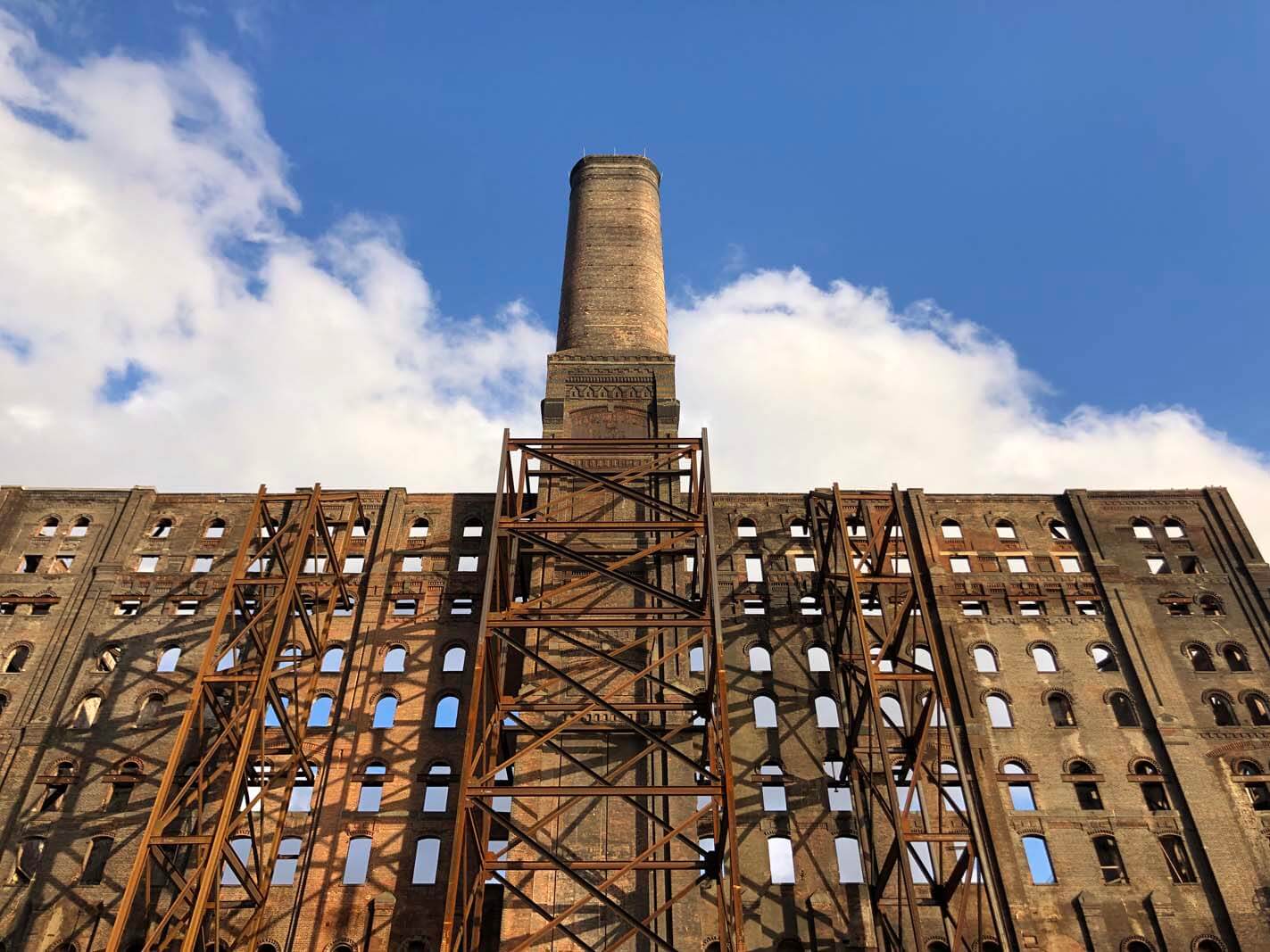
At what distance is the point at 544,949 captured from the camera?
19.7 m

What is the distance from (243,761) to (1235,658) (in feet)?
76.1

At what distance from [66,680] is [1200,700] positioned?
27020 mm

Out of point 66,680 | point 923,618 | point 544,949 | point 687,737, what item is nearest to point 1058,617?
point 923,618

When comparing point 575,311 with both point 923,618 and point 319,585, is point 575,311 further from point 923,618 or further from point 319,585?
point 923,618

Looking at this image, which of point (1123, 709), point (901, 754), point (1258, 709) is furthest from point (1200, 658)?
point (901, 754)

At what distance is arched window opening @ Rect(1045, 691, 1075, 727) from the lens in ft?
83.0

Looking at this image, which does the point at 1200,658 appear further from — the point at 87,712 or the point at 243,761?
the point at 87,712

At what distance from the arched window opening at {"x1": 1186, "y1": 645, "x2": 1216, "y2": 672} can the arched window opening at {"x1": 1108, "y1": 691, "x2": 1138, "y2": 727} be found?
2115 millimetres

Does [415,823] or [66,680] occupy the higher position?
[66,680]

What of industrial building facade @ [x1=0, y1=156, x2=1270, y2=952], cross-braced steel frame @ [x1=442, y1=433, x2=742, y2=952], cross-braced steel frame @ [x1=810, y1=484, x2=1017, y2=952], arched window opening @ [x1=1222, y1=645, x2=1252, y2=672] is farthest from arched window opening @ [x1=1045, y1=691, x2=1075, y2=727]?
cross-braced steel frame @ [x1=442, y1=433, x2=742, y2=952]

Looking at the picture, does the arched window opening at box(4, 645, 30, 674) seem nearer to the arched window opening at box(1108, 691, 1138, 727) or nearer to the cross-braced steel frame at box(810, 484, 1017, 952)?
the cross-braced steel frame at box(810, 484, 1017, 952)

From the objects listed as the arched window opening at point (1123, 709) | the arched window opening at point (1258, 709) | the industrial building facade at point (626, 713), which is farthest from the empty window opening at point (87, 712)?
the arched window opening at point (1258, 709)

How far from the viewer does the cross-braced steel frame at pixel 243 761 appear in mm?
20172

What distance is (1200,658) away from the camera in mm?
26609
